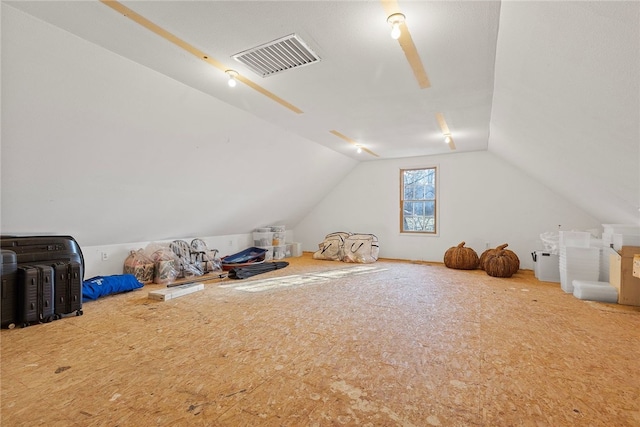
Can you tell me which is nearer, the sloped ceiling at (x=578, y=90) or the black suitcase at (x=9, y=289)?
the sloped ceiling at (x=578, y=90)

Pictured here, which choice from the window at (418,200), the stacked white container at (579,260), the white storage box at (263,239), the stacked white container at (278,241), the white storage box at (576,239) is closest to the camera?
the stacked white container at (579,260)

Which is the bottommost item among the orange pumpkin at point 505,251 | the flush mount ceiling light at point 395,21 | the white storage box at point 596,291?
the white storage box at point 596,291

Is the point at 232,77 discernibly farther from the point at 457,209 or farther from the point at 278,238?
the point at 457,209

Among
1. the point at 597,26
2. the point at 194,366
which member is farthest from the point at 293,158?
the point at 597,26

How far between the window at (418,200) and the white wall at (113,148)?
8.91ft

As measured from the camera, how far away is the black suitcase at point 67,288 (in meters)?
3.09

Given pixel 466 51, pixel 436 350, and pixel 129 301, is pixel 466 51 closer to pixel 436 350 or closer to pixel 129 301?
pixel 436 350

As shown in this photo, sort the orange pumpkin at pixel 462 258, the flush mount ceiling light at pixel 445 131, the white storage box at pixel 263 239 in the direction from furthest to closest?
the white storage box at pixel 263 239 < the orange pumpkin at pixel 462 258 < the flush mount ceiling light at pixel 445 131

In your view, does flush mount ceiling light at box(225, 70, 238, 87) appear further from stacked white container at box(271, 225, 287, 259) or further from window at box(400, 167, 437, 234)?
window at box(400, 167, 437, 234)

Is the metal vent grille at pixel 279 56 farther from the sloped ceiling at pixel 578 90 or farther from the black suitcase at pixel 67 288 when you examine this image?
Result: the black suitcase at pixel 67 288

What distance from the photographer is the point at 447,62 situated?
2729 mm

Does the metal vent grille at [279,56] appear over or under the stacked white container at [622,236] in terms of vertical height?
over

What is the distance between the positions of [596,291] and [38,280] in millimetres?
6253

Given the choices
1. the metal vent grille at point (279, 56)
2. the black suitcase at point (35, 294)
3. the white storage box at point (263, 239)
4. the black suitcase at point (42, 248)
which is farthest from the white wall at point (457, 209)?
the black suitcase at point (35, 294)
